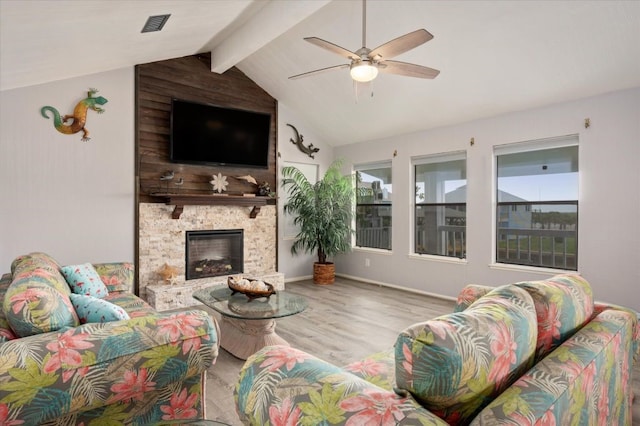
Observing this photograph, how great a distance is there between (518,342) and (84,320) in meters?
1.99

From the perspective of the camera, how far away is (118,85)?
15.6 feet

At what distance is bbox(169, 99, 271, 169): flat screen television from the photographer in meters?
5.08

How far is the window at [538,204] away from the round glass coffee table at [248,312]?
3023mm

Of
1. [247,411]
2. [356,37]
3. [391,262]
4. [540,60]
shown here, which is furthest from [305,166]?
[247,411]

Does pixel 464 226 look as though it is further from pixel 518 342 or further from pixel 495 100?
A: pixel 518 342

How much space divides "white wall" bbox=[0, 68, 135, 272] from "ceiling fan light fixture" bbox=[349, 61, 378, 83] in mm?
3353

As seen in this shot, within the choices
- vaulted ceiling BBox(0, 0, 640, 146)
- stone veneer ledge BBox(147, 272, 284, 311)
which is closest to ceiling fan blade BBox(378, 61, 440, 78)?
vaulted ceiling BBox(0, 0, 640, 146)

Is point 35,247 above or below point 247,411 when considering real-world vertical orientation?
above

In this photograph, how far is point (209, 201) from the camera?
5.29m

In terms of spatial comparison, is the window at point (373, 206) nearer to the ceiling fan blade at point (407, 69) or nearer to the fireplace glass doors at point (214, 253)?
the fireplace glass doors at point (214, 253)

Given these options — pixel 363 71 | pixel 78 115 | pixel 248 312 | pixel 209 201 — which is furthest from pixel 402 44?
pixel 78 115

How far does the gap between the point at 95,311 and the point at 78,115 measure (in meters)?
3.46

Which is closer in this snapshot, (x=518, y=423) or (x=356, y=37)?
(x=518, y=423)

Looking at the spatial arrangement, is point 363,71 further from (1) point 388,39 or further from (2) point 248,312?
(2) point 248,312
